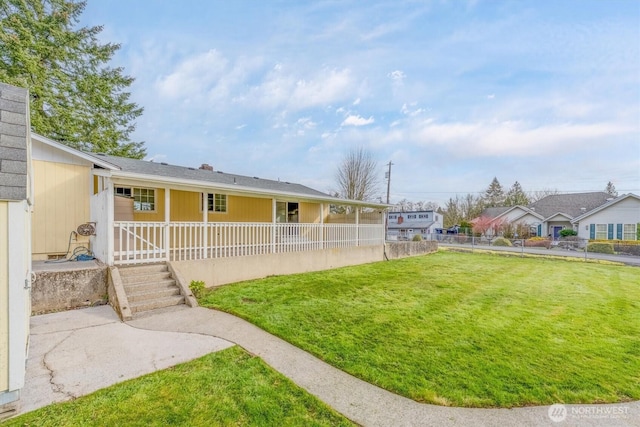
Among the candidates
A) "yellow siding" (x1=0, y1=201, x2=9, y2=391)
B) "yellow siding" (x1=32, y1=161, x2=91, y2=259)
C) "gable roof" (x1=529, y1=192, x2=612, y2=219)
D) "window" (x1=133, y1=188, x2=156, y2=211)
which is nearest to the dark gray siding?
"yellow siding" (x1=0, y1=201, x2=9, y2=391)

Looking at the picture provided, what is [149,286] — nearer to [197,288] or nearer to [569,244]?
[197,288]

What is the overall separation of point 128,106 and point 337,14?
1610 cm

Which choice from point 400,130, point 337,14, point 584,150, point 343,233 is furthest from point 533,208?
point 337,14

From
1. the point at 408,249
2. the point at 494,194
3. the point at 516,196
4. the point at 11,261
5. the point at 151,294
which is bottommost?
the point at 408,249

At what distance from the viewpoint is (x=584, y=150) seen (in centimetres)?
1781

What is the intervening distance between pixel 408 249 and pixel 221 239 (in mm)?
11699

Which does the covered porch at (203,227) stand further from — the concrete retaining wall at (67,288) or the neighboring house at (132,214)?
the concrete retaining wall at (67,288)

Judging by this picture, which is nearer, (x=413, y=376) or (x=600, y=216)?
(x=413, y=376)

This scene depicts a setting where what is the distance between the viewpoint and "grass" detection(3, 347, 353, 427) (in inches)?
101

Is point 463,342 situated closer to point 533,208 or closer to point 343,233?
point 343,233

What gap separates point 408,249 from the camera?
16.4m

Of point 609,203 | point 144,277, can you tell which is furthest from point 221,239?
point 609,203

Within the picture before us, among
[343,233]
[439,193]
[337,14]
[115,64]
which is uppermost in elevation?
[115,64]

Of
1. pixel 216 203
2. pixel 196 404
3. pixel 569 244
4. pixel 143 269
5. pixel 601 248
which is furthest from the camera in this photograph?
pixel 569 244
